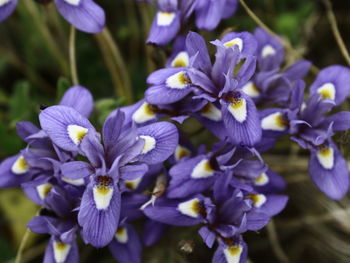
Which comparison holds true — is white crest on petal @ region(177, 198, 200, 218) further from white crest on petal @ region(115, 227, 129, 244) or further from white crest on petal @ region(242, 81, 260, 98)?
white crest on petal @ region(242, 81, 260, 98)

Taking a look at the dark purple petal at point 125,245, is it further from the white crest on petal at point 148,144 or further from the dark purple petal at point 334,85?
the dark purple petal at point 334,85

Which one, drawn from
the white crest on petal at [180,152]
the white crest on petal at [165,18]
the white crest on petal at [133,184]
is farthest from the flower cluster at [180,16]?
the white crest on petal at [133,184]

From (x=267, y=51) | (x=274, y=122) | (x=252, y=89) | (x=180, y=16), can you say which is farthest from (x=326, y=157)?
(x=180, y=16)

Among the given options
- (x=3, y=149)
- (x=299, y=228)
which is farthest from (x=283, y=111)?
(x=3, y=149)

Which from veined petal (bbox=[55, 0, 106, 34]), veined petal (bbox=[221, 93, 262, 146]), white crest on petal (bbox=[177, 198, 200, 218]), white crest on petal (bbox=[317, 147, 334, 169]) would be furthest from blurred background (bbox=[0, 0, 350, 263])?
veined petal (bbox=[221, 93, 262, 146])

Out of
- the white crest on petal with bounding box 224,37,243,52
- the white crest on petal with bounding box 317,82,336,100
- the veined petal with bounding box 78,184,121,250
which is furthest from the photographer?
the white crest on petal with bounding box 317,82,336,100

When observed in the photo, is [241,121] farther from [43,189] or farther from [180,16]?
[43,189]
